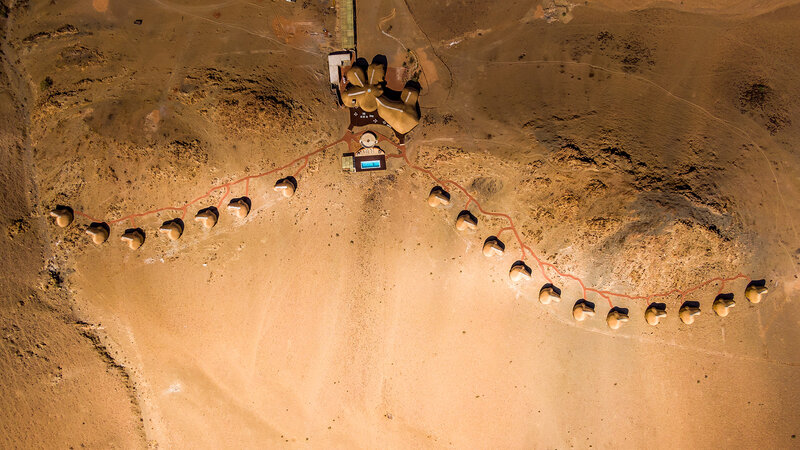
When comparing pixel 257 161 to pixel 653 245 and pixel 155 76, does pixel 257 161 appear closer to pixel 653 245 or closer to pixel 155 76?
pixel 155 76

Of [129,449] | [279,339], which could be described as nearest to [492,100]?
[279,339]

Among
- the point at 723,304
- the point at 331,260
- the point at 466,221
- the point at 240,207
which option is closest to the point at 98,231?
the point at 240,207

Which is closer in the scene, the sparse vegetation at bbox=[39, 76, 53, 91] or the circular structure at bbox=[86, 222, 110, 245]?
the circular structure at bbox=[86, 222, 110, 245]

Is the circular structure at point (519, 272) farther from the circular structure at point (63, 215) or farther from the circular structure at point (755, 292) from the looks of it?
the circular structure at point (63, 215)

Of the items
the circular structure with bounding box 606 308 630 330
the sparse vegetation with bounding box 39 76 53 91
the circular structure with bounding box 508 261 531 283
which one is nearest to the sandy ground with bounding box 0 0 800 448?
the sparse vegetation with bounding box 39 76 53 91

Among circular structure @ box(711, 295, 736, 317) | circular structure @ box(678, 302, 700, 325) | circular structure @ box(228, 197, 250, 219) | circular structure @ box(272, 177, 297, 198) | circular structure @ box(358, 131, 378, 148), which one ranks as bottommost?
circular structure @ box(678, 302, 700, 325)

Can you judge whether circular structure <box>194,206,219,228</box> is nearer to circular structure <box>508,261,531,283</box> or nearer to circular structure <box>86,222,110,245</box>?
circular structure <box>86,222,110,245</box>

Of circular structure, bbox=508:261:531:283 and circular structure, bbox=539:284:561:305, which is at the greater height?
circular structure, bbox=508:261:531:283
